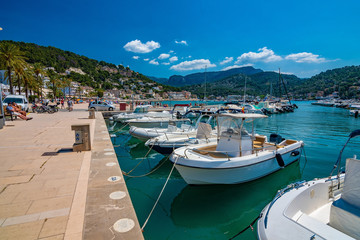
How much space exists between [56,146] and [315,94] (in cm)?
20203

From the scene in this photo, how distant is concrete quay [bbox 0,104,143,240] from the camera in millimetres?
2971

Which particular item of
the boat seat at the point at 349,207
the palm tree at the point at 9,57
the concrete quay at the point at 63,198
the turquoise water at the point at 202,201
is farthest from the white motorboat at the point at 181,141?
the palm tree at the point at 9,57

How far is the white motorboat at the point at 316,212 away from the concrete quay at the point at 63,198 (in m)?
2.38

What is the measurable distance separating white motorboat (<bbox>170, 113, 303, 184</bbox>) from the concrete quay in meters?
2.65

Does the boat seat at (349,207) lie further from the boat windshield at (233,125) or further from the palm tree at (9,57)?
the palm tree at (9,57)

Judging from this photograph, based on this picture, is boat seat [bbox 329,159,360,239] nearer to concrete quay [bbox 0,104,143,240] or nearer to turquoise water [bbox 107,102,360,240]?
turquoise water [bbox 107,102,360,240]

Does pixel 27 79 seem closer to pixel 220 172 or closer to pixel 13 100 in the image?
pixel 13 100

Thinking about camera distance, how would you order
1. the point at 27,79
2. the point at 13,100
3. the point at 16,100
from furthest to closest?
1. the point at 27,79
2. the point at 16,100
3. the point at 13,100

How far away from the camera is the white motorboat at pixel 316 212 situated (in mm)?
2881

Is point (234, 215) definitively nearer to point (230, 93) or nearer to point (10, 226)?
point (10, 226)

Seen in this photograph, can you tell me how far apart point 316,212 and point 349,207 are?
2.31 ft

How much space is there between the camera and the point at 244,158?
6.90 m

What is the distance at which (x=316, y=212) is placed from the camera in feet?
13.3

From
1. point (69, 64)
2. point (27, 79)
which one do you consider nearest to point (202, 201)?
point (27, 79)
